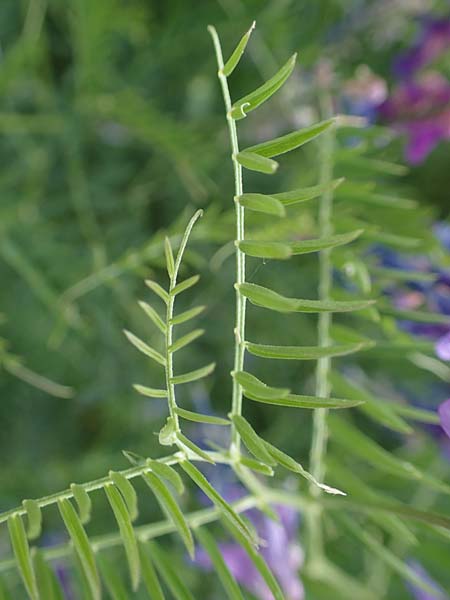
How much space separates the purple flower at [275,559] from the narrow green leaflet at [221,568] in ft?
0.63

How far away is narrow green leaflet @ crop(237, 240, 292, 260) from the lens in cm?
27

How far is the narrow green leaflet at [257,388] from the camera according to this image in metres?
0.27

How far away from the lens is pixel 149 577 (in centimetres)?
35

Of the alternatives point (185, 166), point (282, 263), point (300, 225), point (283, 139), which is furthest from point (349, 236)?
point (282, 263)

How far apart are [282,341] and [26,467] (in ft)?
0.94

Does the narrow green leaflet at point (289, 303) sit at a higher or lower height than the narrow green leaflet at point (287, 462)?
higher

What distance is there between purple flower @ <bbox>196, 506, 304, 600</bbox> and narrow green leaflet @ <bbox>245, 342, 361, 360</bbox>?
11.8 inches

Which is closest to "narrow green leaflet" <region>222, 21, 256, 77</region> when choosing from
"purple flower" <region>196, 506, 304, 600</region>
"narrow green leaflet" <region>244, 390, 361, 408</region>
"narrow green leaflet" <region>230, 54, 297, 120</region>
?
"narrow green leaflet" <region>230, 54, 297, 120</region>

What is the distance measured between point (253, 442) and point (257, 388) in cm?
2

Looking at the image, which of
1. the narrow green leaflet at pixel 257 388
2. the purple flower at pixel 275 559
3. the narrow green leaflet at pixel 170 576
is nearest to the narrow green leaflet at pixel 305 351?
the narrow green leaflet at pixel 257 388

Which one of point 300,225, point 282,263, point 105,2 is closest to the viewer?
point 300,225

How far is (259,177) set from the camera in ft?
2.78

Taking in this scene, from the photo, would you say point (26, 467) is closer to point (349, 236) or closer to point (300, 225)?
point (300, 225)

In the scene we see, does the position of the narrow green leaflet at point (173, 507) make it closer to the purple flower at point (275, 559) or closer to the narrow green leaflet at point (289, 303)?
the narrow green leaflet at point (289, 303)
